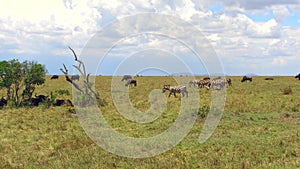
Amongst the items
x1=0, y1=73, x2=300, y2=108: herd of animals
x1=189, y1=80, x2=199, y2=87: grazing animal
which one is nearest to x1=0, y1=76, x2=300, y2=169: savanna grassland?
x1=0, y1=73, x2=300, y2=108: herd of animals

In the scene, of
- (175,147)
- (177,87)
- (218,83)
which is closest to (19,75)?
(177,87)

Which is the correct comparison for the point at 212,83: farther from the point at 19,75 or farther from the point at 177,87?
the point at 19,75

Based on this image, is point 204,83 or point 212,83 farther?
point 204,83

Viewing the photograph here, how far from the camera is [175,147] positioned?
1230 cm

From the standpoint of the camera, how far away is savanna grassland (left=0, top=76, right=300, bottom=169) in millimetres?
10523

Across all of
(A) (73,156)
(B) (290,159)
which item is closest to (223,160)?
(B) (290,159)

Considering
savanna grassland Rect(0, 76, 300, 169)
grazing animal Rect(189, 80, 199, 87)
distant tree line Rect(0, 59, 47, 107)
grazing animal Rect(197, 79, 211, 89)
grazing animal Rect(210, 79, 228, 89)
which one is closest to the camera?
savanna grassland Rect(0, 76, 300, 169)

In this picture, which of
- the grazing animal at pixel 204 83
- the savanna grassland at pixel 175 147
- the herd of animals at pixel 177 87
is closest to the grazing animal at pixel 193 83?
the herd of animals at pixel 177 87

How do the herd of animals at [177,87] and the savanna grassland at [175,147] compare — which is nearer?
the savanna grassland at [175,147]

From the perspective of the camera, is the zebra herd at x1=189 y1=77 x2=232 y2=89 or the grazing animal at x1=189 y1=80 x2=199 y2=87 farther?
the grazing animal at x1=189 y1=80 x2=199 y2=87

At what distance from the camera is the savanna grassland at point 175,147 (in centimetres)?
1052

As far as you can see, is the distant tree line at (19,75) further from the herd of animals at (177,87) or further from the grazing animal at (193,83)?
the grazing animal at (193,83)

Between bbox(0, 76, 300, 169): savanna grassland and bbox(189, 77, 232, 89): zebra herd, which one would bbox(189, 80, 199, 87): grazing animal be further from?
bbox(0, 76, 300, 169): savanna grassland

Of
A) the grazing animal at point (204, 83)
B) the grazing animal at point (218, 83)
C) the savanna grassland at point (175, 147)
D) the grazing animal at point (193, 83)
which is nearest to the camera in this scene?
the savanna grassland at point (175, 147)
